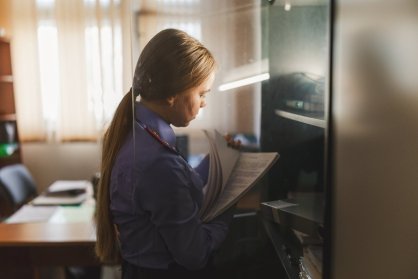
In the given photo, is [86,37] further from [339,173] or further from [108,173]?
[339,173]

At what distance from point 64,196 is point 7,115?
1543mm

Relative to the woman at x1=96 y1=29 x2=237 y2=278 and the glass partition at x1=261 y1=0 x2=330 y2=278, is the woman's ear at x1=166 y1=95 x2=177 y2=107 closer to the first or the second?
the woman at x1=96 y1=29 x2=237 y2=278

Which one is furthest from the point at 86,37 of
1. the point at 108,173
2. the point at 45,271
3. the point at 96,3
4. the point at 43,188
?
the point at 108,173

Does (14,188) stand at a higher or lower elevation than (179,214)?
lower

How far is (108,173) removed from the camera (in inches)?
30.3

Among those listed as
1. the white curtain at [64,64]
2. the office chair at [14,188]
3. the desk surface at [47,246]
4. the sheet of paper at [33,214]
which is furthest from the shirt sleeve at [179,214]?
the white curtain at [64,64]

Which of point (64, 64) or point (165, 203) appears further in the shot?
point (64, 64)

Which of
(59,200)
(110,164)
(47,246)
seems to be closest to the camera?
(110,164)

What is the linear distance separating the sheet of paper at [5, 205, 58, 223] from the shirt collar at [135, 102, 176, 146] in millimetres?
1538

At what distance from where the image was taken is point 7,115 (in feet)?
11.5

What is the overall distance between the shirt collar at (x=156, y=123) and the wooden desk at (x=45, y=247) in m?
1.11

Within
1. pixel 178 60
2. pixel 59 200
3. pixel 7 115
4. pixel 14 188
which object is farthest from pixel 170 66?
pixel 7 115

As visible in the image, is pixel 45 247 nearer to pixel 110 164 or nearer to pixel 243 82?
pixel 110 164

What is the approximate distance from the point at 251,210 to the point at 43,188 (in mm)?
3549
